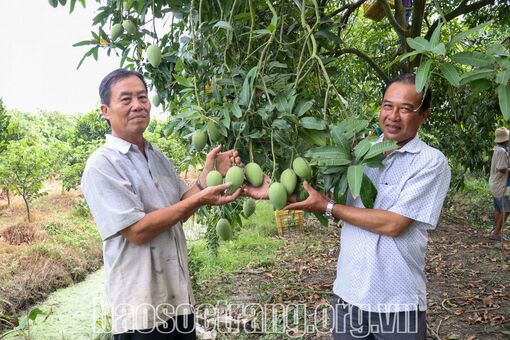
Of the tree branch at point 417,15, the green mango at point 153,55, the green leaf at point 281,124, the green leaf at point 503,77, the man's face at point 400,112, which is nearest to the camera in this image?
the green leaf at point 503,77

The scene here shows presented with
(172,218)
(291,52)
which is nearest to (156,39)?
(291,52)

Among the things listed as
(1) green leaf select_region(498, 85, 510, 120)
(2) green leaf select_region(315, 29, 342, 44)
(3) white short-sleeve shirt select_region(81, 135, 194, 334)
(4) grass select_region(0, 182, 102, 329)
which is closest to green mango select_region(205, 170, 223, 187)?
(3) white short-sleeve shirt select_region(81, 135, 194, 334)

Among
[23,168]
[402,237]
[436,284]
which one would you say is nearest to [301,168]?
[402,237]

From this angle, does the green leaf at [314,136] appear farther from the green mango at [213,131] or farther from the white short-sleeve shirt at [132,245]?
the white short-sleeve shirt at [132,245]

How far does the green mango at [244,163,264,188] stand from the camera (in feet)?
4.04

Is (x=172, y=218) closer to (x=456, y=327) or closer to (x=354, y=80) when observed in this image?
(x=456, y=327)

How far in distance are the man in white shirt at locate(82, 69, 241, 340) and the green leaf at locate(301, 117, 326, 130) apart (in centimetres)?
22

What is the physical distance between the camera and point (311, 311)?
302 cm

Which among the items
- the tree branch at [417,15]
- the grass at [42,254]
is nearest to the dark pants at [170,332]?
the tree branch at [417,15]

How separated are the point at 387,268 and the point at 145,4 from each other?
1.19m

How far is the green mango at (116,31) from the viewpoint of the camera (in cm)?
160

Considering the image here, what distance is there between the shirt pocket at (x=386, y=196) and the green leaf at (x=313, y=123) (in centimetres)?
30

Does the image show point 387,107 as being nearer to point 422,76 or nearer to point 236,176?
point 422,76

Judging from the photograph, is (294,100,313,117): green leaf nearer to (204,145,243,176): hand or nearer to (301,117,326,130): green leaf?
(301,117,326,130): green leaf
